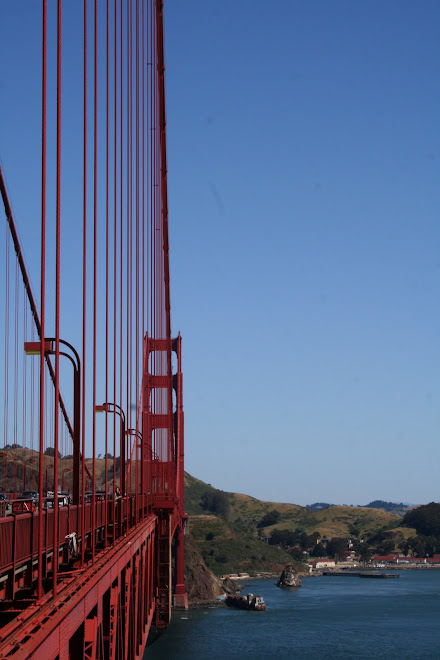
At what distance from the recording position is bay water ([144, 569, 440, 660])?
1644 inches

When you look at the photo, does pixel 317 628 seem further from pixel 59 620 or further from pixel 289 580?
pixel 59 620

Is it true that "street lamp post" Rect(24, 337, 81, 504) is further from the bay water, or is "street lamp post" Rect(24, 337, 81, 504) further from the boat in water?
the boat in water

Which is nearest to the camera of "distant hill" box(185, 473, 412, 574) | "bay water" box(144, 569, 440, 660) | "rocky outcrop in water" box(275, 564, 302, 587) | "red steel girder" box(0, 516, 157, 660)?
"red steel girder" box(0, 516, 157, 660)

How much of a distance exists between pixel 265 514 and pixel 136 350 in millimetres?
128217

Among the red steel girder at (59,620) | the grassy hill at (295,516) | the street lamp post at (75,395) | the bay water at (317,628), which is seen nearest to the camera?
the red steel girder at (59,620)

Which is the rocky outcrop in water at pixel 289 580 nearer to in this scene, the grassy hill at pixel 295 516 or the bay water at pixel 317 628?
the bay water at pixel 317 628

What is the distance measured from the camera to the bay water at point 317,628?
41.8 metres

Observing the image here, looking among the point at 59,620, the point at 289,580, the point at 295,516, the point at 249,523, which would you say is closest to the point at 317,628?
the point at 289,580

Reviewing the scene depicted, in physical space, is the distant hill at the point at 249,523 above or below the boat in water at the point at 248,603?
above

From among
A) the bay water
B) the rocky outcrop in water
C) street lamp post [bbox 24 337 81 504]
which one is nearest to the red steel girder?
street lamp post [bbox 24 337 81 504]

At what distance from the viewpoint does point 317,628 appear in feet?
165

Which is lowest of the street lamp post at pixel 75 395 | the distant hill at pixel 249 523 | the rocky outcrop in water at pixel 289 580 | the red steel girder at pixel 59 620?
the rocky outcrop in water at pixel 289 580

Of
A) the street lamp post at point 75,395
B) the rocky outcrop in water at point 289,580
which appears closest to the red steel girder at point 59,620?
the street lamp post at point 75,395

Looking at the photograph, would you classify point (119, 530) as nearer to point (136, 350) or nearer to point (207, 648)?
point (136, 350)
